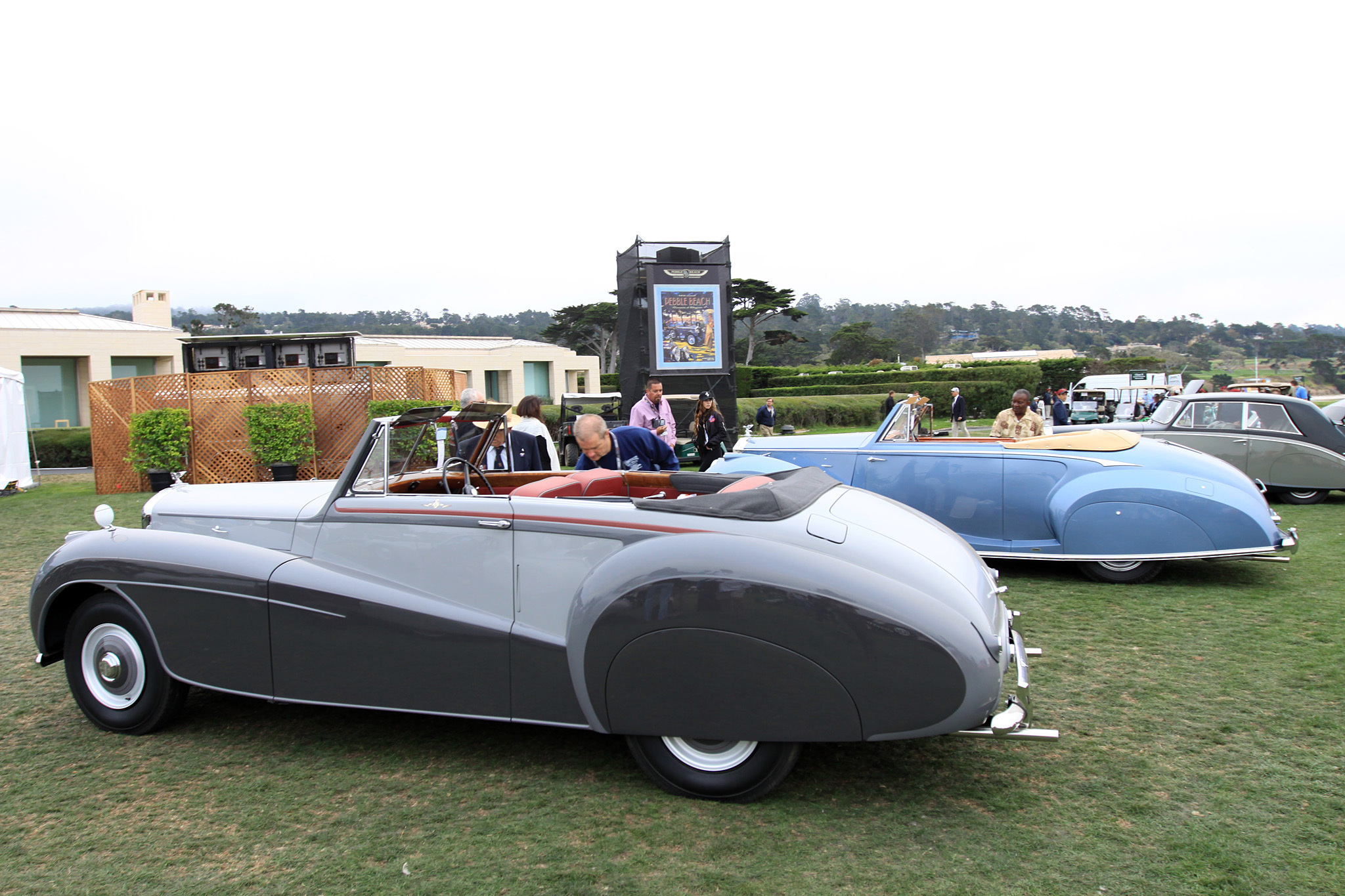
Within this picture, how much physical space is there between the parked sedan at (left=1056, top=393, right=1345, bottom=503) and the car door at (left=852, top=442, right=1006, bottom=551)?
14.9ft

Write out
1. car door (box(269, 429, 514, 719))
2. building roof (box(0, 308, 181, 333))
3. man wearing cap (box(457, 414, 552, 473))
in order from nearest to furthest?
car door (box(269, 429, 514, 719)), man wearing cap (box(457, 414, 552, 473)), building roof (box(0, 308, 181, 333))

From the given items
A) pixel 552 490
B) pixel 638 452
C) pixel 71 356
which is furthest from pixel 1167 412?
pixel 71 356

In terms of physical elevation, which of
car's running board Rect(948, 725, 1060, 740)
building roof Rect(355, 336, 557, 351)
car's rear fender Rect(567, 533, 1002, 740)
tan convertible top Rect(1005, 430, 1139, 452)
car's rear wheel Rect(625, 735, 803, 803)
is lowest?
car's rear wheel Rect(625, 735, 803, 803)

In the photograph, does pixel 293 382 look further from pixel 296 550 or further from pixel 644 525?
pixel 644 525

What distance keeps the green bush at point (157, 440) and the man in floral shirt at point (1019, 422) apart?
14384 mm

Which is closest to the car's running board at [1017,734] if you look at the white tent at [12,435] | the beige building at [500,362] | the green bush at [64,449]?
the white tent at [12,435]

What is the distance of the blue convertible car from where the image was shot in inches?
235

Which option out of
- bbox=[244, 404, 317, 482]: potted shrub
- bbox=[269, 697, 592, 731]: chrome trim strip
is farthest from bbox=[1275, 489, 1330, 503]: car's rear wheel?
bbox=[244, 404, 317, 482]: potted shrub

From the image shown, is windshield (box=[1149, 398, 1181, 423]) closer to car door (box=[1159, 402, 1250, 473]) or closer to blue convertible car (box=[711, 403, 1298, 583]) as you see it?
car door (box=[1159, 402, 1250, 473])

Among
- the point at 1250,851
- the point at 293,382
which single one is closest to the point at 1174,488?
the point at 1250,851

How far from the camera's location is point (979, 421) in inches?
1460

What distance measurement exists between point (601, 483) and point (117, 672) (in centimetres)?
239

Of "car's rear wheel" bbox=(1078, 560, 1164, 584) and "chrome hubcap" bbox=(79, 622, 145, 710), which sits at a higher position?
"chrome hubcap" bbox=(79, 622, 145, 710)

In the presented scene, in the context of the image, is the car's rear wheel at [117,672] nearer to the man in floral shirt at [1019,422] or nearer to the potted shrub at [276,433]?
the man in floral shirt at [1019,422]
